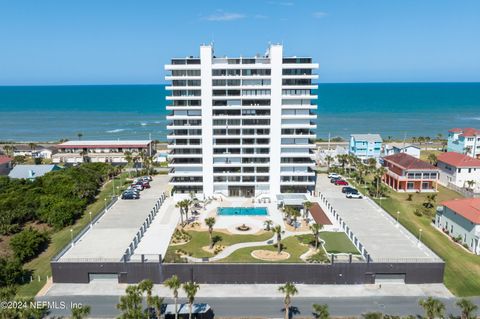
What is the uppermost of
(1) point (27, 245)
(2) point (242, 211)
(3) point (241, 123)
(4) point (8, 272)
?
(3) point (241, 123)

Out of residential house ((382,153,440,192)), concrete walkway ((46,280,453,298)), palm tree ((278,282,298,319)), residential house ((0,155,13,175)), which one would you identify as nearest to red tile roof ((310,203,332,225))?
concrete walkway ((46,280,453,298))

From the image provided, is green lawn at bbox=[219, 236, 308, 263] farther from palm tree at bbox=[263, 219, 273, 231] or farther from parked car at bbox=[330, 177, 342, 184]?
parked car at bbox=[330, 177, 342, 184]

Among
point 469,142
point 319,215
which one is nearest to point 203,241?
point 319,215

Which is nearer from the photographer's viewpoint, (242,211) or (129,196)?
(242,211)

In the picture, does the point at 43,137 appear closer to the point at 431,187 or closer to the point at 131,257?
the point at 131,257

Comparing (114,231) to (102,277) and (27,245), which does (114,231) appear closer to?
(27,245)

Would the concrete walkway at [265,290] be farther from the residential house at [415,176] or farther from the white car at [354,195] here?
the residential house at [415,176]

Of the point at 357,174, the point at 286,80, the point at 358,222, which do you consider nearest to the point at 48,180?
the point at 286,80
